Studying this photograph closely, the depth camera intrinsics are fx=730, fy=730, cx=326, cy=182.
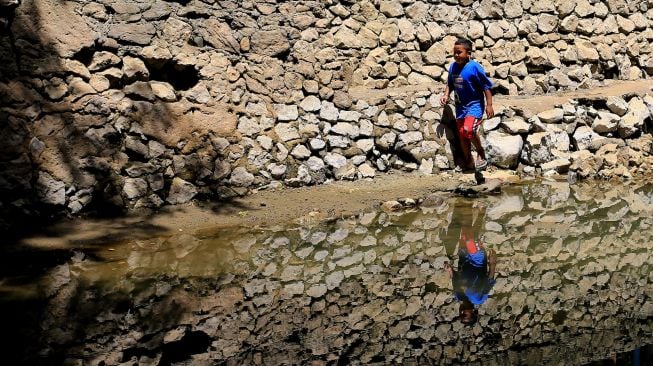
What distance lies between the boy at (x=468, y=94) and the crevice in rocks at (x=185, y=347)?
185 inches

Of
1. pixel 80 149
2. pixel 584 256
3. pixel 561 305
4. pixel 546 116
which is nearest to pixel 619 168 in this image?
pixel 546 116

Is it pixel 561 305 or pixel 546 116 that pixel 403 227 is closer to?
pixel 561 305

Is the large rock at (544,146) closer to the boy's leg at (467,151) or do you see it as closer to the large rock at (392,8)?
the boy's leg at (467,151)

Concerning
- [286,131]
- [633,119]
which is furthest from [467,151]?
[633,119]

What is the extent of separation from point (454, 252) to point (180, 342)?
2.57 metres

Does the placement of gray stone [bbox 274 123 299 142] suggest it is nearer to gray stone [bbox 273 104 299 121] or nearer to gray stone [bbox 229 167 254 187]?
gray stone [bbox 273 104 299 121]

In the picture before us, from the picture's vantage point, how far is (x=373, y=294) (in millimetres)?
5152

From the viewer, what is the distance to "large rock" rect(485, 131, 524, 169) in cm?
891

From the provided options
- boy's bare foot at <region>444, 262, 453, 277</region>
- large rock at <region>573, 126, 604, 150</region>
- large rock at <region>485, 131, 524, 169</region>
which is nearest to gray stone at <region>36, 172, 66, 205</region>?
boy's bare foot at <region>444, 262, 453, 277</region>

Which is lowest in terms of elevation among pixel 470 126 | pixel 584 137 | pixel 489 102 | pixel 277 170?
pixel 277 170

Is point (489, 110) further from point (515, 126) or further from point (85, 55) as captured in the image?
point (85, 55)

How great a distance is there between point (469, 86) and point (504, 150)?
0.99 meters

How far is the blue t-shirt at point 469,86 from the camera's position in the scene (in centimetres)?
841

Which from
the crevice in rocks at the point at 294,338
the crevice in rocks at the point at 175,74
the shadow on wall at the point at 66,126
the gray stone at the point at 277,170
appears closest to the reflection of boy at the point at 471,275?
the crevice in rocks at the point at 294,338
